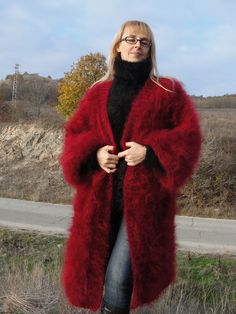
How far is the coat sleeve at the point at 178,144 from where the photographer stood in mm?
3176

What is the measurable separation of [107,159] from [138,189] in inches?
9.6

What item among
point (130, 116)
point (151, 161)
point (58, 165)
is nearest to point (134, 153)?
point (151, 161)

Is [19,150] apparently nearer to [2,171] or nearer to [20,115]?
[2,171]

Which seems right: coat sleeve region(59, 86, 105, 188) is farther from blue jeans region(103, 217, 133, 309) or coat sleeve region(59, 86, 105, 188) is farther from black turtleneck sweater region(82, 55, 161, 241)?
blue jeans region(103, 217, 133, 309)

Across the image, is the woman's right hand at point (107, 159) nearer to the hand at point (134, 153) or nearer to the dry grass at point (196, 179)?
the hand at point (134, 153)

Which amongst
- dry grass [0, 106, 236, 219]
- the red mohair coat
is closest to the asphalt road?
dry grass [0, 106, 236, 219]

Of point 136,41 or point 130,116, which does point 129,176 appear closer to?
point 130,116

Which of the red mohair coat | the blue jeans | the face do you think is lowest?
the blue jeans

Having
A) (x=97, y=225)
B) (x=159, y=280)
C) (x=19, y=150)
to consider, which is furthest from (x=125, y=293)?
(x=19, y=150)

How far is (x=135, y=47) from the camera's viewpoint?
10.9 ft

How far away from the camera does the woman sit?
3.22 meters

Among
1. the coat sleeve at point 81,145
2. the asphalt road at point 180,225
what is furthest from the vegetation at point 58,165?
the coat sleeve at point 81,145

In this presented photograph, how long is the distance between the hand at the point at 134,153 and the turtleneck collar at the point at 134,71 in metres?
0.40

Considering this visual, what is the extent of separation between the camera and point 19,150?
21.1 meters
